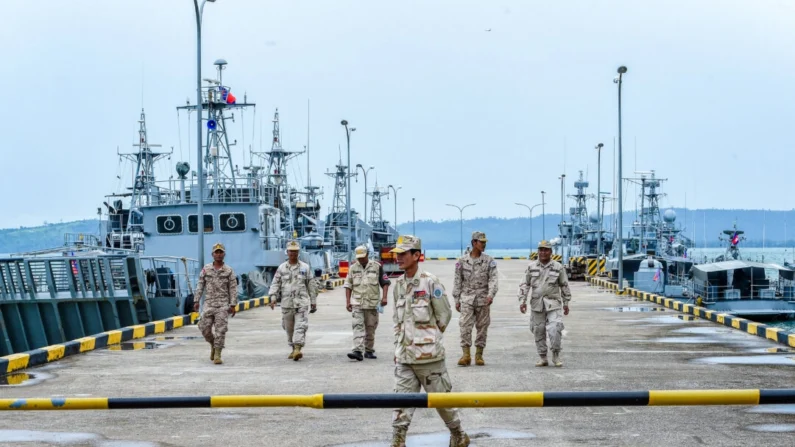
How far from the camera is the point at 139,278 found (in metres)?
25.8

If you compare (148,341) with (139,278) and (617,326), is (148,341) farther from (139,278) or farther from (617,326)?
(617,326)

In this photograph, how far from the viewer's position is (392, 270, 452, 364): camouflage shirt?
8164 mm

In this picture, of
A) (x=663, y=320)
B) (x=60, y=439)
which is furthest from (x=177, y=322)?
(x=60, y=439)

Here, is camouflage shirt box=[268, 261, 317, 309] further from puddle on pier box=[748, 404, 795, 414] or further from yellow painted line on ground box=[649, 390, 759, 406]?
yellow painted line on ground box=[649, 390, 759, 406]

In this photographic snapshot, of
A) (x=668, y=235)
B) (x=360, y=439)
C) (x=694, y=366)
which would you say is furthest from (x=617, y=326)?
(x=668, y=235)

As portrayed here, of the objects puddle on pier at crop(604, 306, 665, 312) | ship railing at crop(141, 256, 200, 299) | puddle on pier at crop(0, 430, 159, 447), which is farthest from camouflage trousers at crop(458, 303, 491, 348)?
puddle on pier at crop(604, 306, 665, 312)

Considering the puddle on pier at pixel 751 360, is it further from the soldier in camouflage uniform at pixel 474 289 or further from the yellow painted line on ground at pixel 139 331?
the yellow painted line on ground at pixel 139 331

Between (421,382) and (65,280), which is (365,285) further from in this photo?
(65,280)

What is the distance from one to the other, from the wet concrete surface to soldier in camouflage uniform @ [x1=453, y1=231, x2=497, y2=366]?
0.61m

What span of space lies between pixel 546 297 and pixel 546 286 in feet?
0.55

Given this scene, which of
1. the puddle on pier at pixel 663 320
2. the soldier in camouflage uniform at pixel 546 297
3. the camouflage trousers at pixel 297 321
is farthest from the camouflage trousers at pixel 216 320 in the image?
the puddle on pier at pixel 663 320

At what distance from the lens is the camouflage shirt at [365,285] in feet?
50.0

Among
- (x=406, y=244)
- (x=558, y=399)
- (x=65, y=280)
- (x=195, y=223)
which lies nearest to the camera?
(x=558, y=399)

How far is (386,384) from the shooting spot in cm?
1273
